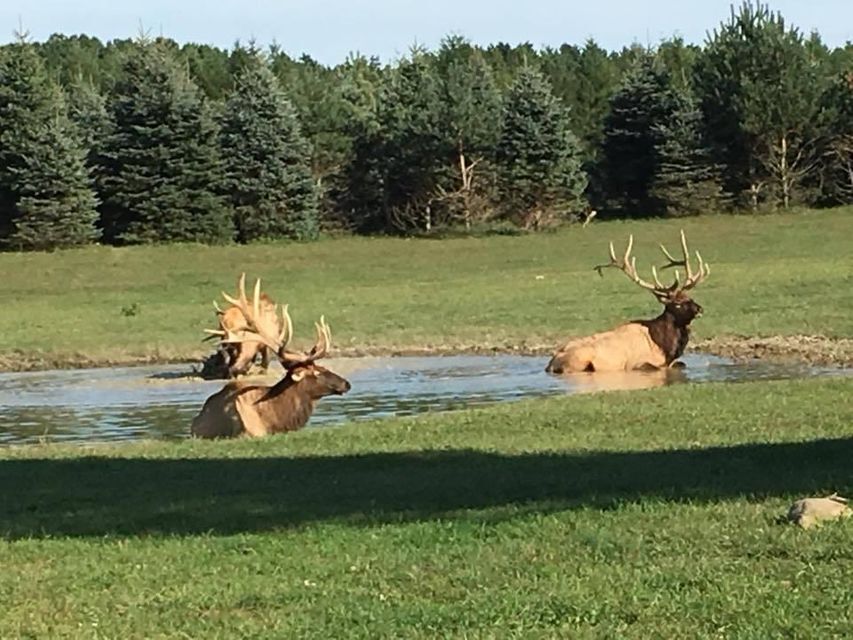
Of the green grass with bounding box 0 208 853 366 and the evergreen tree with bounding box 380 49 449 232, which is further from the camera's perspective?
the evergreen tree with bounding box 380 49 449 232

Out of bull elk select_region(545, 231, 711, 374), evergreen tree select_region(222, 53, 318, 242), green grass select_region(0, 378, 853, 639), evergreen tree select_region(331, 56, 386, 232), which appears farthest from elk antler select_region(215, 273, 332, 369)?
evergreen tree select_region(331, 56, 386, 232)

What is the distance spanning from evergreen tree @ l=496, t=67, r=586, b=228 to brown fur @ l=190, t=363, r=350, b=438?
37.6 m

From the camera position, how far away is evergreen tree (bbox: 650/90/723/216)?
55688 millimetres

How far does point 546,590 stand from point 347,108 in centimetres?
5505

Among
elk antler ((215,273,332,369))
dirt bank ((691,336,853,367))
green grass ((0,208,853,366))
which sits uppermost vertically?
elk antler ((215,273,332,369))

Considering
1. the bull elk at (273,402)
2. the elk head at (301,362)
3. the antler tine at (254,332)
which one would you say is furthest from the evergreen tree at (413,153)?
the bull elk at (273,402)

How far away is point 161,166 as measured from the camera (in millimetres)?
50250

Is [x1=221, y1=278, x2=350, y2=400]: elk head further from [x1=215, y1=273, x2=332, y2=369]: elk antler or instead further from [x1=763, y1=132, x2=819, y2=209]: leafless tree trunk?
[x1=763, y1=132, x2=819, y2=209]: leafless tree trunk

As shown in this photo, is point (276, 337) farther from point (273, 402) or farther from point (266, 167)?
point (266, 167)

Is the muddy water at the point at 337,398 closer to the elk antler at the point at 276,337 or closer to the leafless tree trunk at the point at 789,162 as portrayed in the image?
the elk antler at the point at 276,337

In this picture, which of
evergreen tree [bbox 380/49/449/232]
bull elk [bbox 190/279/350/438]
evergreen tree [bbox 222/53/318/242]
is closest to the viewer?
bull elk [bbox 190/279/350/438]

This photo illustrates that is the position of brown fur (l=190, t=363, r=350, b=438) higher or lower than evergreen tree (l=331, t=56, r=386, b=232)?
lower

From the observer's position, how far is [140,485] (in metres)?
11.7

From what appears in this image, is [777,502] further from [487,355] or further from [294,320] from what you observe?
[294,320]
